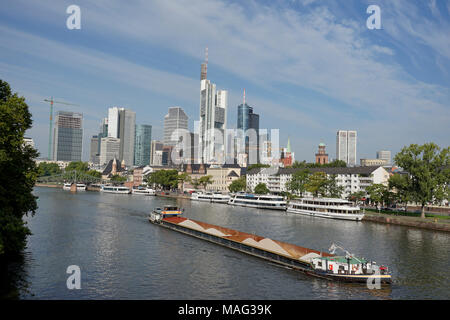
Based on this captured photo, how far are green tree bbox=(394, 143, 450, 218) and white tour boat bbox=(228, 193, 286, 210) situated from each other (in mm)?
41866

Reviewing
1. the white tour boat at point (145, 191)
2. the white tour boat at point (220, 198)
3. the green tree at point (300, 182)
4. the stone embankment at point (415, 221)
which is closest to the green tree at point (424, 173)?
the stone embankment at point (415, 221)

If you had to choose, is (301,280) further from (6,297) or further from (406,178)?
(406,178)

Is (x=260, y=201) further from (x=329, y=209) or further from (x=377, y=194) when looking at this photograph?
(x=377, y=194)

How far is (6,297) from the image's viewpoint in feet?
101

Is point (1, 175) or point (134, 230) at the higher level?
point (1, 175)

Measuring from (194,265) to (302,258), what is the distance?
40.1 feet

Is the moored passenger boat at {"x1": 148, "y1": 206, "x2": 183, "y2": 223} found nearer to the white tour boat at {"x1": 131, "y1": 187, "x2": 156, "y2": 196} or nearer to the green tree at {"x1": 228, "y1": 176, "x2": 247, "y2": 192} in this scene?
the green tree at {"x1": 228, "y1": 176, "x2": 247, "y2": 192}

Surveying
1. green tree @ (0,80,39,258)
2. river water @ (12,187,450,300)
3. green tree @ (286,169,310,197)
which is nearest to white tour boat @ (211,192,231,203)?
green tree @ (286,169,310,197)

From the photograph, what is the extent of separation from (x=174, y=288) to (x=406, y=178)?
7775cm

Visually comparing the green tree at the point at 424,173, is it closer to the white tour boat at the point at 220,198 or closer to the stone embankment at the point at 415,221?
the stone embankment at the point at 415,221

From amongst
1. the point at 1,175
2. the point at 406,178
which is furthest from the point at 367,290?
the point at 406,178

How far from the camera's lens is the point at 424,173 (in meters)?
90.6

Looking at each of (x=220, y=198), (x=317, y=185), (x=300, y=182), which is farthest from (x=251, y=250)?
(x=220, y=198)
